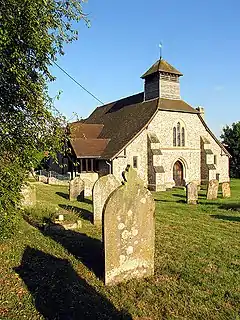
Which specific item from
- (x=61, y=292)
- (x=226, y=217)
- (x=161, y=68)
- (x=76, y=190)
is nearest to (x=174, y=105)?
(x=161, y=68)

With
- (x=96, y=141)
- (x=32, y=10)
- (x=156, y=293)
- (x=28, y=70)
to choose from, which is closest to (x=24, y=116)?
(x=28, y=70)

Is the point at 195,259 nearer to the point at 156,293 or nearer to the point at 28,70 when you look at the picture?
the point at 156,293

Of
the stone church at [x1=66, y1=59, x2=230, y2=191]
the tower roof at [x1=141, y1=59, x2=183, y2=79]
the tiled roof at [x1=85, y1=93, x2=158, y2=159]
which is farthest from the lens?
the tower roof at [x1=141, y1=59, x2=183, y2=79]

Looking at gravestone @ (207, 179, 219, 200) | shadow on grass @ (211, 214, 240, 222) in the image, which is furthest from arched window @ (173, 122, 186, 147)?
shadow on grass @ (211, 214, 240, 222)

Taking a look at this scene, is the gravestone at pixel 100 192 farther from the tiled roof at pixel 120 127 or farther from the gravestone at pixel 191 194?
the tiled roof at pixel 120 127

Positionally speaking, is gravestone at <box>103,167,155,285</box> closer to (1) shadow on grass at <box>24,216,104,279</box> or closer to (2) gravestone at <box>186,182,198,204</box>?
(1) shadow on grass at <box>24,216,104,279</box>

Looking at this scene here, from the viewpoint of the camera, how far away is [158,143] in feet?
93.1

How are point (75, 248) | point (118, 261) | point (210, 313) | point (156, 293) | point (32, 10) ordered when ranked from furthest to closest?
point (75, 248) < point (32, 10) < point (118, 261) < point (156, 293) < point (210, 313)

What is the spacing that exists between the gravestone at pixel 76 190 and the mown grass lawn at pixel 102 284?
8.73 meters

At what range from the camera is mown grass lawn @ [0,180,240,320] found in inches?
193

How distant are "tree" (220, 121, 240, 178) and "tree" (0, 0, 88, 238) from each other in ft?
135

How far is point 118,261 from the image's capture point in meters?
6.13

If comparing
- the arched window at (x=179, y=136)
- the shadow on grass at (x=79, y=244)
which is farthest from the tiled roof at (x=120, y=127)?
the shadow on grass at (x=79, y=244)

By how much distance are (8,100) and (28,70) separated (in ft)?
2.71
